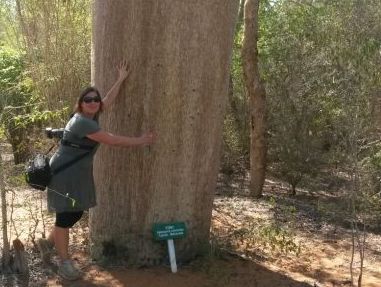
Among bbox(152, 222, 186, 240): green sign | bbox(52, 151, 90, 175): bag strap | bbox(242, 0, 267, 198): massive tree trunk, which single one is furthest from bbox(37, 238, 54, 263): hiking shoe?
bbox(242, 0, 267, 198): massive tree trunk

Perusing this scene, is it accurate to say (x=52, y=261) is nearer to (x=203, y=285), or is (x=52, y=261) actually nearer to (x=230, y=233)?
(x=203, y=285)

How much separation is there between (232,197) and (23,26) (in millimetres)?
4190

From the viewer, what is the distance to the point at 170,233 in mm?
4941

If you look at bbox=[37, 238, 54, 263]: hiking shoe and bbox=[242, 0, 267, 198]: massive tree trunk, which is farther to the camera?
bbox=[242, 0, 267, 198]: massive tree trunk

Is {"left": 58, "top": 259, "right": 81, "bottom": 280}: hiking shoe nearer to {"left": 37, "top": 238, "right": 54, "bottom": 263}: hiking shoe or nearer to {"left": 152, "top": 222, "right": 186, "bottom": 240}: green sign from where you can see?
{"left": 37, "top": 238, "right": 54, "bottom": 263}: hiking shoe

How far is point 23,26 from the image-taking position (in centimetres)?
853

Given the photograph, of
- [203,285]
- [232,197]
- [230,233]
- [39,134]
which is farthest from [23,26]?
[203,285]

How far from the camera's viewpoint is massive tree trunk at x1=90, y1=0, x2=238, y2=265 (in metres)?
4.78

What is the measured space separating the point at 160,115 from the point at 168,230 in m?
1.01

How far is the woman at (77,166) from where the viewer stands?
14.6 feet

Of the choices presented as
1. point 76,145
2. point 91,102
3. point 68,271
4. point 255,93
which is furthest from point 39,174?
point 255,93

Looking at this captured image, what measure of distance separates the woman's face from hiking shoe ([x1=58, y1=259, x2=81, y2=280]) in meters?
1.29

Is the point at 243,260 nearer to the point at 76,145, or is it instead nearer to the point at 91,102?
the point at 76,145

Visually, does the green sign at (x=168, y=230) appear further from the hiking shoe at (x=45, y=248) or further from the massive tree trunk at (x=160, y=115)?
the hiking shoe at (x=45, y=248)
